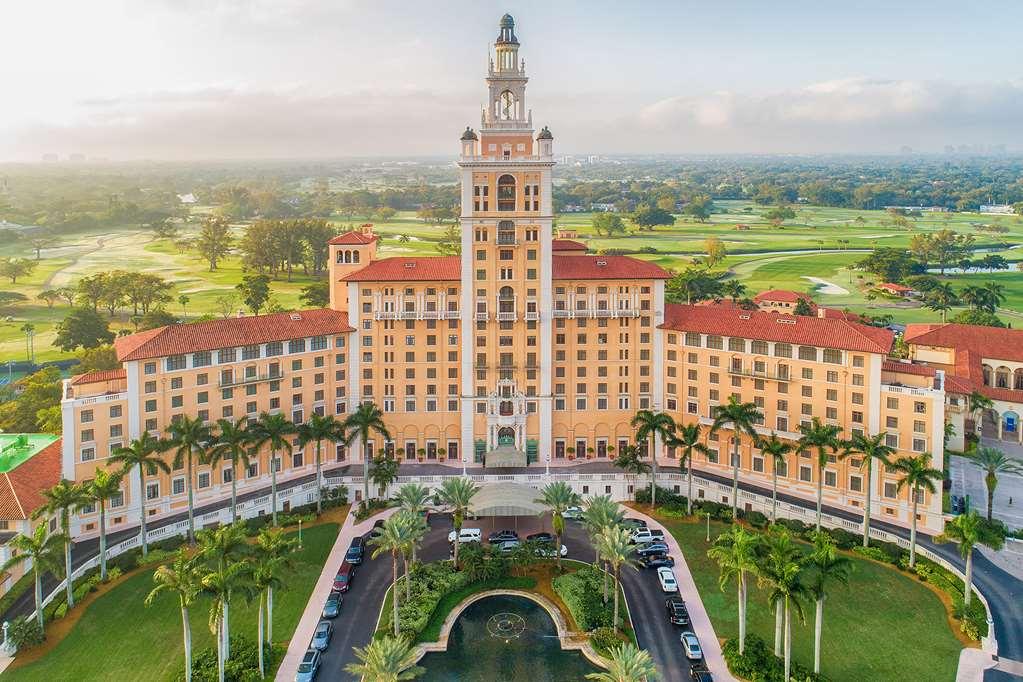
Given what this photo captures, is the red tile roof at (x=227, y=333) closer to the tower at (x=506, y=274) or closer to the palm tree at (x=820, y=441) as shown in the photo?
the tower at (x=506, y=274)

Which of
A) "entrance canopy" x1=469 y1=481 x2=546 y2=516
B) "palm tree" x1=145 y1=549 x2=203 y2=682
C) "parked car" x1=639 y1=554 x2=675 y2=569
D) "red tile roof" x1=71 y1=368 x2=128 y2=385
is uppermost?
"red tile roof" x1=71 y1=368 x2=128 y2=385

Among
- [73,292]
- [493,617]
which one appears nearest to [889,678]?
[493,617]

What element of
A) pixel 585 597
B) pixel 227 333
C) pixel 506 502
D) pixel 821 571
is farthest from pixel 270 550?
pixel 821 571

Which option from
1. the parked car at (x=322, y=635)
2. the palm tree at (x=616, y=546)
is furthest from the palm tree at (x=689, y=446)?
the parked car at (x=322, y=635)

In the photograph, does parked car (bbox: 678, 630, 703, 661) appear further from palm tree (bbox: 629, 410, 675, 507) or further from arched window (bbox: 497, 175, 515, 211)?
arched window (bbox: 497, 175, 515, 211)

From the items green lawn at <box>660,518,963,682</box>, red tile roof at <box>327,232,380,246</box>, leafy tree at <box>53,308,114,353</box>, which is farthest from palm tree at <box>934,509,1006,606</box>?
leafy tree at <box>53,308,114,353</box>

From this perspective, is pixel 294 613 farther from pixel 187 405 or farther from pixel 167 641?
pixel 187 405
